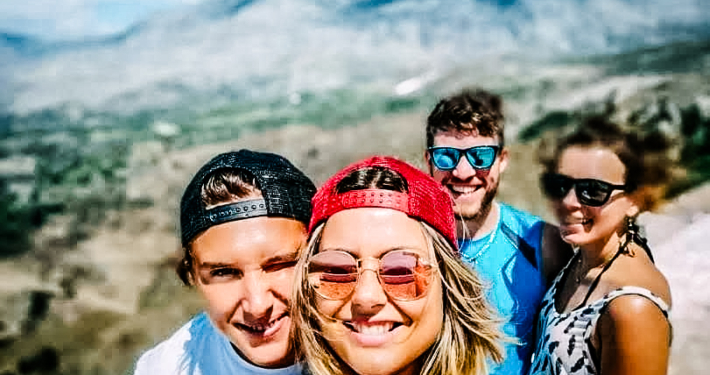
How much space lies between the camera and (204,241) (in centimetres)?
203

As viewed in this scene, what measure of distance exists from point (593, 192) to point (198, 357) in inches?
63.9

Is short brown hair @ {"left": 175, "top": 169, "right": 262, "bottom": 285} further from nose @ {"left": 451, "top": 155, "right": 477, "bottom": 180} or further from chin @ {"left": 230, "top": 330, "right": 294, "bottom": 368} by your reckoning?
nose @ {"left": 451, "top": 155, "right": 477, "bottom": 180}

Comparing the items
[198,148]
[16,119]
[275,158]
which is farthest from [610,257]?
[16,119]

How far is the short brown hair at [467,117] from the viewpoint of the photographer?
2.97 metres

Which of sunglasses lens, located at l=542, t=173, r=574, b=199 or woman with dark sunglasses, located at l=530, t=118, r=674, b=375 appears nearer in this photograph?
woman with dark sunglasses, located at l=530, t=118, r=674, b=375

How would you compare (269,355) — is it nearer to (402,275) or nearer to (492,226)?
(402,275)

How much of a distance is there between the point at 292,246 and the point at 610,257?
47.6 inches

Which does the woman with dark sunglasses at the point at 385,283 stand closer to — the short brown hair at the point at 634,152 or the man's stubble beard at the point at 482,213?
the short brown hair at the point at 634,152

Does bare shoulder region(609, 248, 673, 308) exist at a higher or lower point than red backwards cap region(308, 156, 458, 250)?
lower

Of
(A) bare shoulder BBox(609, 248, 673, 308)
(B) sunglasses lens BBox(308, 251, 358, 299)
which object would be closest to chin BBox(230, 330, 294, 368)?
(B) sunglasses lens BBox(308, 251, 358, 299)

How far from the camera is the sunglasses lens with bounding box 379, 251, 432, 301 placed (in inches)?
68.1

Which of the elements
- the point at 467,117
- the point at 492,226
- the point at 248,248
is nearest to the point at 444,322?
the point at 248,248

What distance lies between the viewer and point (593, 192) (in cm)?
234

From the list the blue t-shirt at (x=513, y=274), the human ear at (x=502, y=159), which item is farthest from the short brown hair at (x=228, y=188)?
the human ear at (x=502, y=159)
